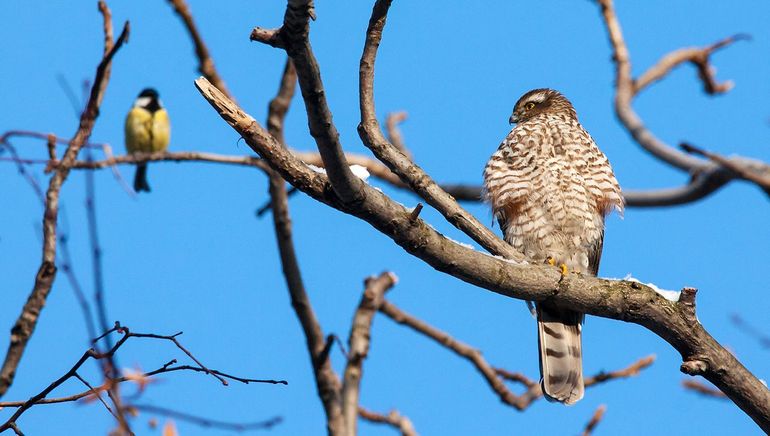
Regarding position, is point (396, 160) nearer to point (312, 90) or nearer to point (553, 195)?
point (312, 90)

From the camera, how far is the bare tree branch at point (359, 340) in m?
5.52

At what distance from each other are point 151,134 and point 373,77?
10032 mm

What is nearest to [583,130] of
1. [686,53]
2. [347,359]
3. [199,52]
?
[686,53]

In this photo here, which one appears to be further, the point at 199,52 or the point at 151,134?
the point at 151,134

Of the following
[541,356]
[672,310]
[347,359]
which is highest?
[347,359]

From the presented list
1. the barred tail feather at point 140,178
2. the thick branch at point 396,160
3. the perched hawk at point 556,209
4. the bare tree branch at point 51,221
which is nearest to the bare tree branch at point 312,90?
the thick branch at point 396,160

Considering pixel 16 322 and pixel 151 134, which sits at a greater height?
pixel 151 134

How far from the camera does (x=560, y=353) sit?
5035 mm

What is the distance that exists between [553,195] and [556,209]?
79 millimetres

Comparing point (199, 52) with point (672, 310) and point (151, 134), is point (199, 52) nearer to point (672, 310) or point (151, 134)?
point (672, 310)

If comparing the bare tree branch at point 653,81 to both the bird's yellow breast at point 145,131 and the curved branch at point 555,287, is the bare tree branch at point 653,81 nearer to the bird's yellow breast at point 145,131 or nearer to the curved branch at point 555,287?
the curved branch at point 555,287

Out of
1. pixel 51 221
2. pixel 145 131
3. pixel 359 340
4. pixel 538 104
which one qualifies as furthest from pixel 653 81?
pixel 145 131

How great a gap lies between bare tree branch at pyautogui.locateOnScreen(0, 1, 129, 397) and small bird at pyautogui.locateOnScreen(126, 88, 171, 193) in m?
8.17

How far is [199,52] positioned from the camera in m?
Answer: 6.12
